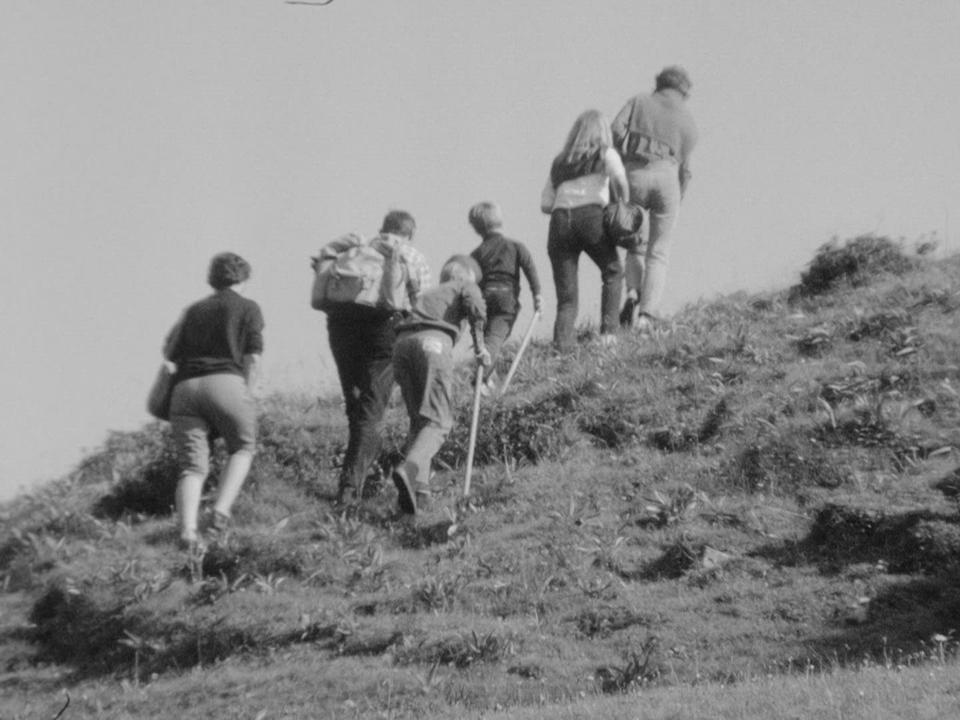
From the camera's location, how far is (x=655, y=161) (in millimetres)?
16562

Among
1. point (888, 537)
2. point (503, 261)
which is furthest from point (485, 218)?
point (888, 537)

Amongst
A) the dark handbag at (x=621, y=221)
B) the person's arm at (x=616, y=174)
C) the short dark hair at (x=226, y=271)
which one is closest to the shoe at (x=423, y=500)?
the short dark hair at (x=226, y=271)

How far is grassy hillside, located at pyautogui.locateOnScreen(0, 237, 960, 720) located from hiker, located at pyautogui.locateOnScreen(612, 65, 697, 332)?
1.01 m

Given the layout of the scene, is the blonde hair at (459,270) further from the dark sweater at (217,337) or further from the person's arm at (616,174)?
the person's arm at (616,174)

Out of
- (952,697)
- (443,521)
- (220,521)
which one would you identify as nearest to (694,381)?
(443,521)

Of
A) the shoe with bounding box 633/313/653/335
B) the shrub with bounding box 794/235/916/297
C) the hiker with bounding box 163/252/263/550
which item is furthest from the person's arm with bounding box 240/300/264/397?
the shrub with bounding box 794/235/916/297

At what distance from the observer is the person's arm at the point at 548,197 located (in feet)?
53.0

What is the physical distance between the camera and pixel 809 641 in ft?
29.7

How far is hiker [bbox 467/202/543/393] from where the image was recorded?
15031 mm

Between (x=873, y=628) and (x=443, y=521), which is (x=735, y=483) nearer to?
(x=443, y=521)

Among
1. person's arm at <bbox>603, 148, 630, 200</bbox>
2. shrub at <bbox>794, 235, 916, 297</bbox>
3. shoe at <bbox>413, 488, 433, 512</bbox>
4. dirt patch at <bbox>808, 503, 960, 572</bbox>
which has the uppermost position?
person's arm at <bbox>603, 148, 630, 200</bbox>

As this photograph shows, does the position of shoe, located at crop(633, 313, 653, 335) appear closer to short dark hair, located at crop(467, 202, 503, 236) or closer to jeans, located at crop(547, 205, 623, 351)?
jeans, located at crop(547, 205, 623, 351)

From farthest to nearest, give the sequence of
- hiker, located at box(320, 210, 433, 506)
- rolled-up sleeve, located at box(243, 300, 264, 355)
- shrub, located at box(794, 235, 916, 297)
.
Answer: shrub, located at box(794, 235, 916, 297) → hiker, located at box(320, 210, 433, 506) → rolled-up sleeve, located at box(243, 300, 264, 355)

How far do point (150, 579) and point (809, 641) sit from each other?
476 centimetres
